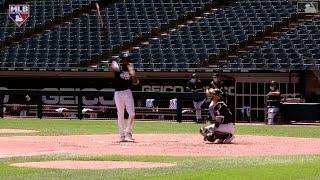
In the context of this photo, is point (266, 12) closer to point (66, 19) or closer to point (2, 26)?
point (66, 19)

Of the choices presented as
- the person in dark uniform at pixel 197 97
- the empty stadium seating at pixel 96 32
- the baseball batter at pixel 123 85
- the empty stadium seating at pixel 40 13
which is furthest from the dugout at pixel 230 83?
the baseball batter at pixel 123 85

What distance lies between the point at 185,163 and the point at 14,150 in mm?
3848

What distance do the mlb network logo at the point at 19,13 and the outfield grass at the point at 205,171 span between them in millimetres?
28963

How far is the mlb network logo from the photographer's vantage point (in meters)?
39.9

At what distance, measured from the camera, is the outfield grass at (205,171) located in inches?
363

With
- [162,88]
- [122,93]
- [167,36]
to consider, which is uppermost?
[167,36]

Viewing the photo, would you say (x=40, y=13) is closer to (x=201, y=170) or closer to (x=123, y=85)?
(x=123, y=85)

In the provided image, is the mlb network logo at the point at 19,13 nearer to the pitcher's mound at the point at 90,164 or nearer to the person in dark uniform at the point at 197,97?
the person in dark uniform at the point at 197,97

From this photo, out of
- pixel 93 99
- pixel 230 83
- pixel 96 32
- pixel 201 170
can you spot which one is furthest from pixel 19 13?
pixel 201 170

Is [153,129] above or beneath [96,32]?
beneath

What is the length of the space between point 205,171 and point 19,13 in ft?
103

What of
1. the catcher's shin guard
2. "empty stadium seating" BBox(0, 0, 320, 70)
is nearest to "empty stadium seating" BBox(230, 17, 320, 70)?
"empty stadium seating" BBox(0, 0, 320, 70)

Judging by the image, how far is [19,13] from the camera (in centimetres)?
3997

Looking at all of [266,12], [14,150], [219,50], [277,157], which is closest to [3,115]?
[219,50]
